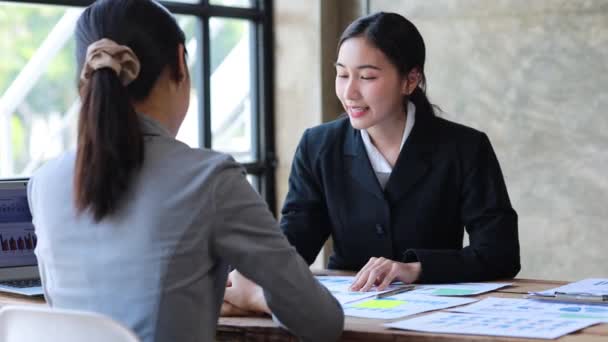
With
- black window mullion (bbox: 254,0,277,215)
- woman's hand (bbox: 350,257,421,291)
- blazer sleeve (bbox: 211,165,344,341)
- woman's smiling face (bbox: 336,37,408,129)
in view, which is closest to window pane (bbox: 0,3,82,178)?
black window mullion (bbox: 254,0,277,215)

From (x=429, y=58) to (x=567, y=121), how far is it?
745 mm

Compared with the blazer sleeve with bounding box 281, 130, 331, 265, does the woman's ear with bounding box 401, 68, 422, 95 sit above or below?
above

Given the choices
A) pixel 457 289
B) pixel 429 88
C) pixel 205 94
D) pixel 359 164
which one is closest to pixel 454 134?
pixel 359 164

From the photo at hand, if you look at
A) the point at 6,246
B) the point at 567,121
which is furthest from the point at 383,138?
the point at 567,121

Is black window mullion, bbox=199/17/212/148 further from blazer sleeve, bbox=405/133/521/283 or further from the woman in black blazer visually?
blazer sleeve, bbox=405/133/521/283

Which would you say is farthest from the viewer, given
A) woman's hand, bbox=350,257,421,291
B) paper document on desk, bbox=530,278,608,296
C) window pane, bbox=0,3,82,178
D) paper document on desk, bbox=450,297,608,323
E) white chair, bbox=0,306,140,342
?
window pane, bbox=0,3,82,178

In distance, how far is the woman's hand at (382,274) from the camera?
2.41m

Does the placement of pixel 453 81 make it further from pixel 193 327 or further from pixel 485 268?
pixel 193 327

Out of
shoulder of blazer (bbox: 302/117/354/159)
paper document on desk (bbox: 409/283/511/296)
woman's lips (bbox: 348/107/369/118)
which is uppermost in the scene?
woman's lips (bbox: 348/107/369/118)

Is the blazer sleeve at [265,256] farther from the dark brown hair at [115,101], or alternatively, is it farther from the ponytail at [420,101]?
the ponytail at [420,101]

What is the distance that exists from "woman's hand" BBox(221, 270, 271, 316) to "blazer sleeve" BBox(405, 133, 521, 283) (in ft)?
1.91

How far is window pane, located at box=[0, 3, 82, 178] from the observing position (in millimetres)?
4246

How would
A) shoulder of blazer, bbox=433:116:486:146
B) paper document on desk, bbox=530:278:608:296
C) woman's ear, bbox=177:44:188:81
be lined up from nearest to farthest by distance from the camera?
woman's ear, bbox=177:44:188:81 → paper document on desk, bbox=530:278:608:296 → shoulder of blazer, bbox=433:116:486:146

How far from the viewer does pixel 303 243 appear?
2.95 metres
